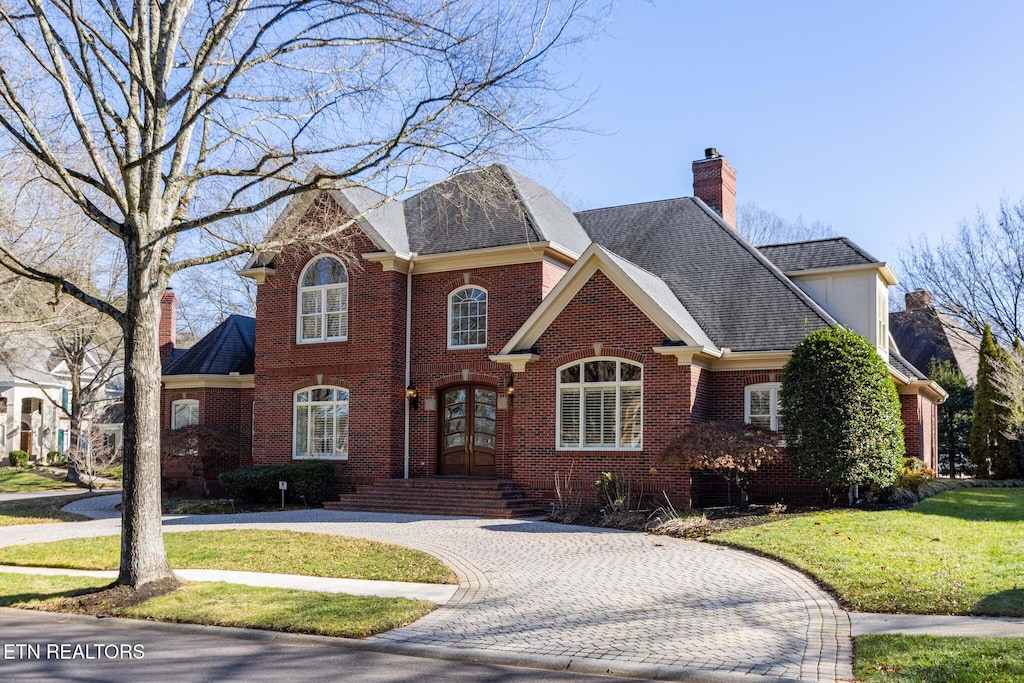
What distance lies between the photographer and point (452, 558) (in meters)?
13.0

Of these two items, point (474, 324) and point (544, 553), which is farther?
point (474, 324)

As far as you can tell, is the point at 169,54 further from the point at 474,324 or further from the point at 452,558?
the point at 474,324

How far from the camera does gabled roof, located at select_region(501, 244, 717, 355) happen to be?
709 inches

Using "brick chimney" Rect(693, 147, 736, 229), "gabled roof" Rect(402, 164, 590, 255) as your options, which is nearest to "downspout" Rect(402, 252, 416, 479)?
"gabled roof" Rect(402, 164, 590, 255)

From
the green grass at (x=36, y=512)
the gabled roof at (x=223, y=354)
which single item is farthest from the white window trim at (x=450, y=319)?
the green grass at (x=36, y=512)

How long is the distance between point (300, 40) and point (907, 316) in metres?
33.1

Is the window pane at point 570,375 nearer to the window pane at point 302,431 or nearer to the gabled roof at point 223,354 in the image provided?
the window pane at point 302,431

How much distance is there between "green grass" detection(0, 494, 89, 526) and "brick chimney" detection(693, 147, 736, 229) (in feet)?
58.4

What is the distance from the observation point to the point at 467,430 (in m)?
21.4

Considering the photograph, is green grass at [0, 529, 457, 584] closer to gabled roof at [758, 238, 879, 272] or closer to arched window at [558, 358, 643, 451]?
arched window at [558, 358, 643, 451]

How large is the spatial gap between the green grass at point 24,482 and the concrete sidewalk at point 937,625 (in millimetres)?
28963

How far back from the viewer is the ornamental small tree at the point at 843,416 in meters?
16.1

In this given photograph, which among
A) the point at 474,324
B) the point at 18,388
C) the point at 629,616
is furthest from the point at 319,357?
the point at 18,388

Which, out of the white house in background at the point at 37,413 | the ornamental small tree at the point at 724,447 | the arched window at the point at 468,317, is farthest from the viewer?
the white house in background at the point at 37,413
